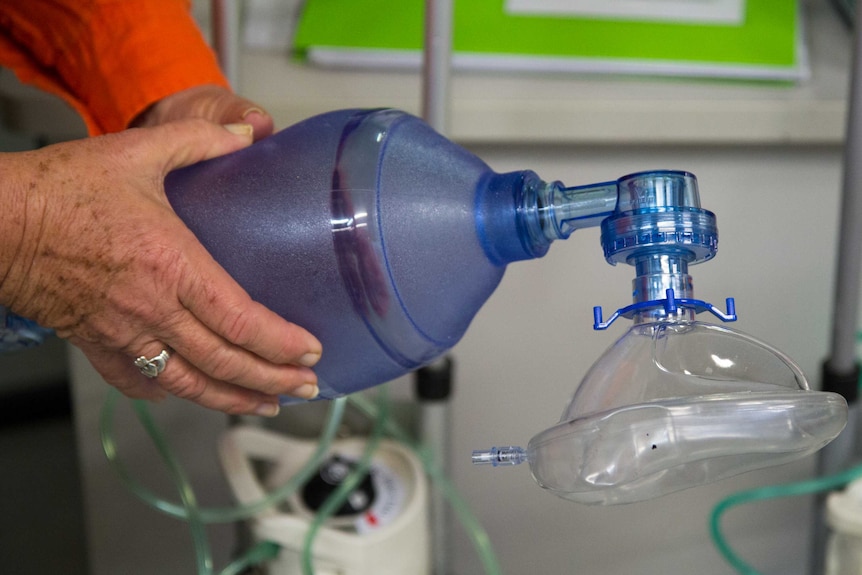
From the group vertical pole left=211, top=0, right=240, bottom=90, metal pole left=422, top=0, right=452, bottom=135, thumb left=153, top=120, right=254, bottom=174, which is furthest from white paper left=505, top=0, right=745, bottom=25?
thumb left=153, top=120, right=254, bottom=174

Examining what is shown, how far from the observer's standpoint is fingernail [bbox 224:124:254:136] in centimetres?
56

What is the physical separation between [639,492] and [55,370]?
0.95 m

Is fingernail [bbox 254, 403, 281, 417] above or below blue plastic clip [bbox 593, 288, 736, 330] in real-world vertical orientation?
below

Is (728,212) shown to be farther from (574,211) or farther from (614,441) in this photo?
(614,441)

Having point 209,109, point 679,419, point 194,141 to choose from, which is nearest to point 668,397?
point 679,419

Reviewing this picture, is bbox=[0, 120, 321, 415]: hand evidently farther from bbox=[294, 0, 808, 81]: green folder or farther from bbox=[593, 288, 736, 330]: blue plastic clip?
bbox=[294, 0, 808, 81]: green folder

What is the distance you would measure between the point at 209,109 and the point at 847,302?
2.09 ft

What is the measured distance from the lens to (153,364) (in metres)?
0.52

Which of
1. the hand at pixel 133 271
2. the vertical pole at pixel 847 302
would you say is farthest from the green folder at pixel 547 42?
the hand at pixel 133 271

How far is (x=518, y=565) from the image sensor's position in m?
1.13

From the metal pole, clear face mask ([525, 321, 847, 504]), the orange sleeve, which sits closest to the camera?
clear face mask ([525, 321, 847, 504])

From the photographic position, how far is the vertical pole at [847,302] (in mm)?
764

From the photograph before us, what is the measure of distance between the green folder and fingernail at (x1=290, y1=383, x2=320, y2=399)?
1.79 ft

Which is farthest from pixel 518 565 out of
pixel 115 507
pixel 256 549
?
pixel 115 507
